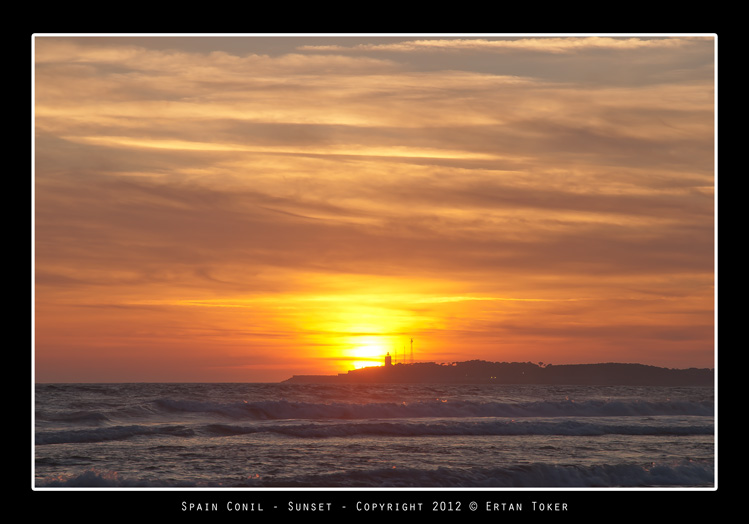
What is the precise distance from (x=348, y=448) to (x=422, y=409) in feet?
42.5

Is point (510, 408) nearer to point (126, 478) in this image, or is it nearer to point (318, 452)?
point (318, 452)

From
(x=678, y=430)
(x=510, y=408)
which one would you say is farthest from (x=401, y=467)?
(x=510, y=408)

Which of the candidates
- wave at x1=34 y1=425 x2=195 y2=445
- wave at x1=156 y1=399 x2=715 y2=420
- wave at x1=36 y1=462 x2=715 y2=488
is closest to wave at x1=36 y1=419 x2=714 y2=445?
wave at x1=34 y1=425 x2=195 y2=445

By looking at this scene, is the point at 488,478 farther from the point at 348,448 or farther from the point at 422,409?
the point at 422,409

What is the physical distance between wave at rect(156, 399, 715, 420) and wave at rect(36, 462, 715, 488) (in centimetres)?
1451

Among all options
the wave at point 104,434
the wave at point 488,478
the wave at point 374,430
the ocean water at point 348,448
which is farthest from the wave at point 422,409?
the wave at point 488,478

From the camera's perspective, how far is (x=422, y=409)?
34906 millimetres

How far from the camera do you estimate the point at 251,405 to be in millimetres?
34562

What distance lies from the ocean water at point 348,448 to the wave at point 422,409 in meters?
0.11

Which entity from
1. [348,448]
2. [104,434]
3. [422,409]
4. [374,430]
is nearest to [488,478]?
[348,448]

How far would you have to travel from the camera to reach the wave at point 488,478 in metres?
17.3

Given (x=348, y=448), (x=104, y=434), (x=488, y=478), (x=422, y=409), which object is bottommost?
(x=422, y=409)

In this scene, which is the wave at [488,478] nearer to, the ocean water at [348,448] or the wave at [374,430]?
the ocean water at [348,448]
